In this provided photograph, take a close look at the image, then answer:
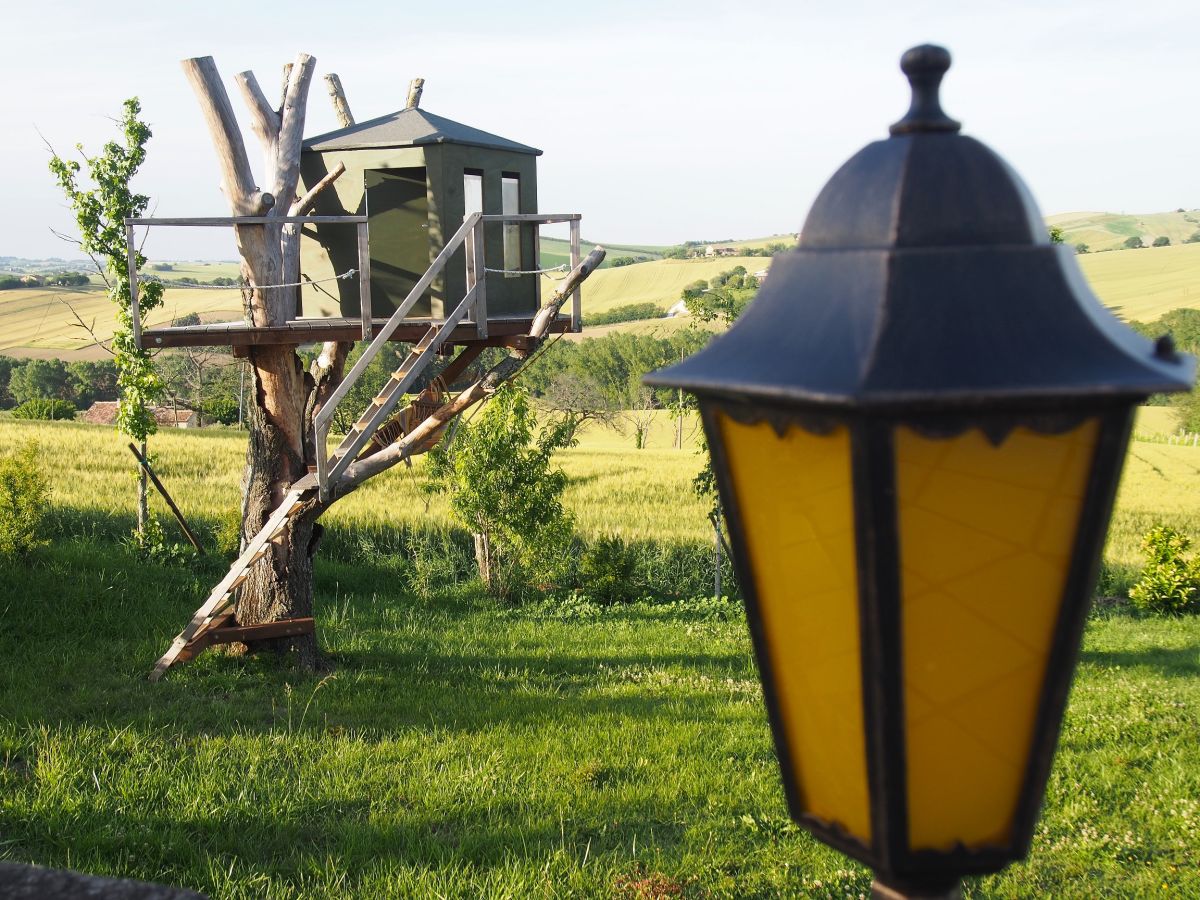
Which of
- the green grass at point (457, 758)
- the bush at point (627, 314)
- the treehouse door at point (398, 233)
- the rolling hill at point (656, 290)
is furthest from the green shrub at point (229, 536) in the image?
the bush at point (627, 314)

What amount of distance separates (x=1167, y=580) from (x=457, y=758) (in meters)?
12.9

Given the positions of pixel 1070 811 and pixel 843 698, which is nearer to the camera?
pixel 843 698

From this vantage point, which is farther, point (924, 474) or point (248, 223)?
point (248, 223)

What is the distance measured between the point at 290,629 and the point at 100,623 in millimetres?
2807

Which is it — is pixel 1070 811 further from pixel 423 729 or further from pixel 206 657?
pixel 206 657

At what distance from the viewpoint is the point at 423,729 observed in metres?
8.23

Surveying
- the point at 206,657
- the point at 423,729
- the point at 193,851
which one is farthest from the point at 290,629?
the point at 193,851

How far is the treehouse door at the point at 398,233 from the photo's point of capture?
31.5 feet

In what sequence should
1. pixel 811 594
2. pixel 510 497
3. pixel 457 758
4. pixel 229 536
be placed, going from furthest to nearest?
pixel 510 497, pixel 229 536, pixel 457 758, pixel 811 594

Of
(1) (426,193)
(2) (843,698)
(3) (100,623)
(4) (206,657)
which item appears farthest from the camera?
(3) (100,623)

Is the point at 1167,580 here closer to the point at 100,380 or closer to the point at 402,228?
the point at 402,228

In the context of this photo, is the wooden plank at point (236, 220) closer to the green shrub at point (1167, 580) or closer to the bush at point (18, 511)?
the bush at point (18, 511)

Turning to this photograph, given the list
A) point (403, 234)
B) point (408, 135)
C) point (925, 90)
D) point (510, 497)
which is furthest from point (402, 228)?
point (925, 90)

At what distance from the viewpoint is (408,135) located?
951cm
